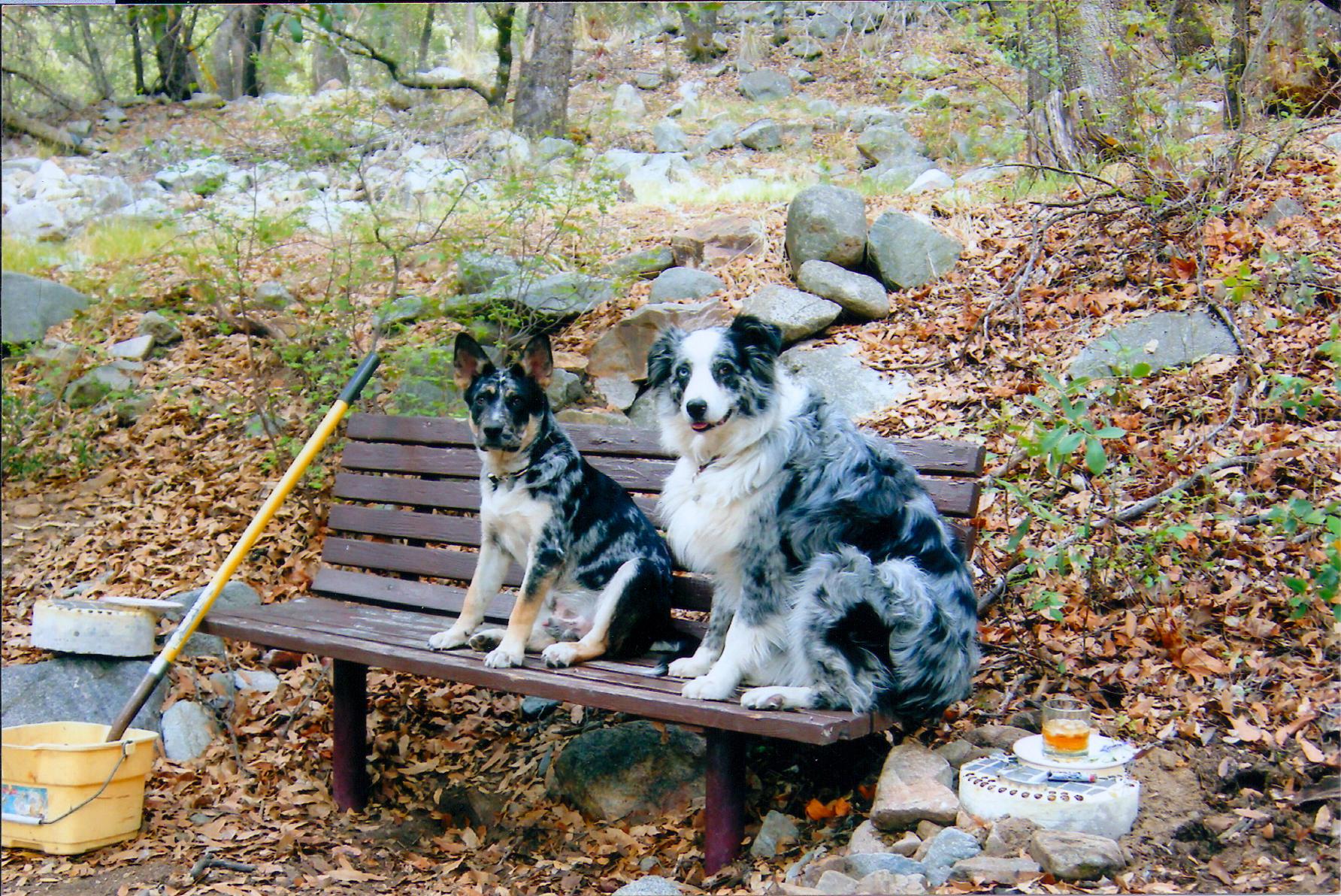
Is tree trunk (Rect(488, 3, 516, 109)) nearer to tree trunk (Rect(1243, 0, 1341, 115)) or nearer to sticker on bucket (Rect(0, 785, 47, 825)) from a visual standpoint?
tree trunk (Rect(1243, 0, 1341, 115))

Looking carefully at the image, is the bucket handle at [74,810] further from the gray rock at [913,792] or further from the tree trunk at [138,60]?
the tree trunk at [138,60]

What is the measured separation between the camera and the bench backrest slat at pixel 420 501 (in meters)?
4.67

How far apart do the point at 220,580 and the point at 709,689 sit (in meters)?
2.23

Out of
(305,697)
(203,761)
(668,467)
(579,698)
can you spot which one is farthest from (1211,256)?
(203,761)

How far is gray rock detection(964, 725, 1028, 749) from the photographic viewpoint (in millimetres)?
3781

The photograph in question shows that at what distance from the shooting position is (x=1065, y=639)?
4.32 m

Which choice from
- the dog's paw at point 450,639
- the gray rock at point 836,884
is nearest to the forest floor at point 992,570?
the gray rock at point 836,884

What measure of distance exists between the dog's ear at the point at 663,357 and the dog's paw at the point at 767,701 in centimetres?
112

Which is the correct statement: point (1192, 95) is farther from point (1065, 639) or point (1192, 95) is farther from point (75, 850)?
point (75, 850)

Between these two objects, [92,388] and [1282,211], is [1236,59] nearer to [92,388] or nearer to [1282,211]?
[1282,211]

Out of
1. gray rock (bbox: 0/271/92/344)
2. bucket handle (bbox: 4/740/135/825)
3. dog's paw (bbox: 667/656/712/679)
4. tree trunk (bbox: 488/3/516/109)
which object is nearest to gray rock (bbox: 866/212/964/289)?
dog's paw (bbox: 667/656/712/679)

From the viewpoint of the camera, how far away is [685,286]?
7785 millimetres

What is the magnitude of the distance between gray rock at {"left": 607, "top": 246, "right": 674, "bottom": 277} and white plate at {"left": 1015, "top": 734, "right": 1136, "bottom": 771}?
496cm

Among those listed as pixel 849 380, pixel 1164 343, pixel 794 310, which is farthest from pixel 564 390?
pixel 1164 343
